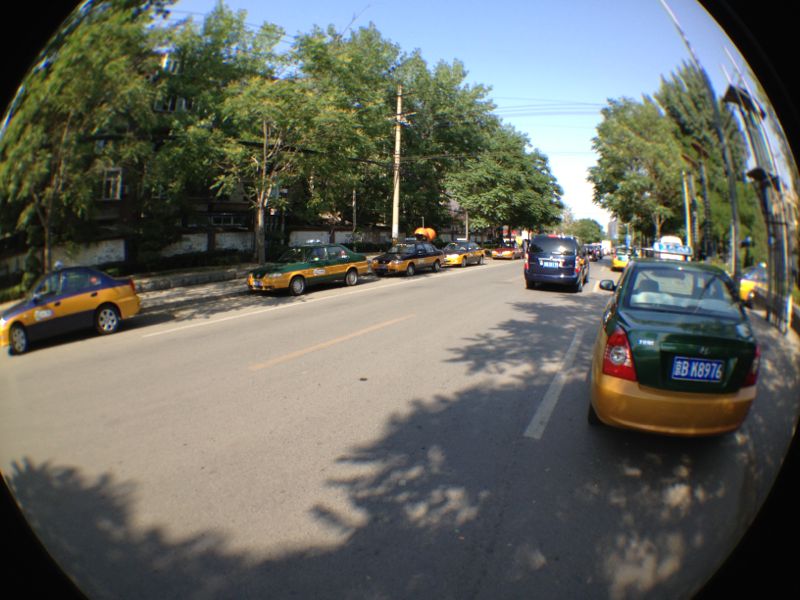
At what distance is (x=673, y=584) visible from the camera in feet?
5.07

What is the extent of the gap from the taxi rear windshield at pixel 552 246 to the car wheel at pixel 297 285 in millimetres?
7674

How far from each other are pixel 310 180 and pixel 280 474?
964 cm

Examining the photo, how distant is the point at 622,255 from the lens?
1889 mm

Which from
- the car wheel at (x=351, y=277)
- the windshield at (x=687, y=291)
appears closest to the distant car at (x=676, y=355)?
the windshield at (x=687, y=291)

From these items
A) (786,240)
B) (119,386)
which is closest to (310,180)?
(119,386)

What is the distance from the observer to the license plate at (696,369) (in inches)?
67.6

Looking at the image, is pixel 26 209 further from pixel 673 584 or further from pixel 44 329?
pixel 673 584

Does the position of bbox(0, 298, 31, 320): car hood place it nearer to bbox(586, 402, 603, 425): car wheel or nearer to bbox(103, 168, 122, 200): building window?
bbox(103, 168, 122, 200): building window

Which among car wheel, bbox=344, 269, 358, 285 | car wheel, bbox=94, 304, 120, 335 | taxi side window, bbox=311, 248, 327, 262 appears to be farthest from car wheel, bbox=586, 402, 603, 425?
car wheel, bbox=344, 269, 358, 285

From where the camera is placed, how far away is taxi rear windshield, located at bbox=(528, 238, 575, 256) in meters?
14.4

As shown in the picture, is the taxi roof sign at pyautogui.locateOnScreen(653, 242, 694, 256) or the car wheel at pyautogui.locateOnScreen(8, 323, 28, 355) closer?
the car wheel at pyautogui.locateOnScreen(8, 323, 28, 355)

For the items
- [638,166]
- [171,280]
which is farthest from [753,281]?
[171,280]

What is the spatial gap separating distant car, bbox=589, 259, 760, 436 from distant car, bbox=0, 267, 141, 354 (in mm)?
2031

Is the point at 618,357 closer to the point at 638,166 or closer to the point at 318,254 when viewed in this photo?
the point at 638,166
